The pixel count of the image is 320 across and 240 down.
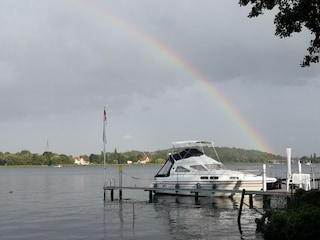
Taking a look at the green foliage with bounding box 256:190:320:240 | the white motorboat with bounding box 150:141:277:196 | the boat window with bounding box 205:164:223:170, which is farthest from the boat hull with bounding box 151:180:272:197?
the green foliage with bounding box 256:190:320:240

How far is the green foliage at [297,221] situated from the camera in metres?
18.0

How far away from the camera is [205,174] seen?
4172cm

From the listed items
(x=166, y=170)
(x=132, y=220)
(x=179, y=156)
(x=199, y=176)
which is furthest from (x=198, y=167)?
(x=132, y=220)

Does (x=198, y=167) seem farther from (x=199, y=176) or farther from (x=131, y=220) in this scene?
(x=131, y=220)

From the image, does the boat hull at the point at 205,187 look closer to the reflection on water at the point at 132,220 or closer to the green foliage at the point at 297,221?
the reflection on water at the point at 132,220

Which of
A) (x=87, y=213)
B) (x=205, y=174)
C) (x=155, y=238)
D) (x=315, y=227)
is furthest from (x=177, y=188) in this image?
(x=315, y=227)

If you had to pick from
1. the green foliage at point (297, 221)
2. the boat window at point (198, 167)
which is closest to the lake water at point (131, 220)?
the green foliage at point (297, 221)

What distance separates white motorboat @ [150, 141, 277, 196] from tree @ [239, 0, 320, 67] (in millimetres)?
23865

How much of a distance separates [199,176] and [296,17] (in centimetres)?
2835

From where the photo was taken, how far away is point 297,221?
18.0 metres

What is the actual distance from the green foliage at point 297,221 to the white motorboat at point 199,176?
18.3 m

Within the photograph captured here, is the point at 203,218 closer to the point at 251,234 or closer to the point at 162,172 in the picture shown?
the point at 251,234

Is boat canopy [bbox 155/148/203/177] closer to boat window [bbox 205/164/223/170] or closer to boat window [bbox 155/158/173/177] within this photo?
boat window [bbox 155/158/173/177]

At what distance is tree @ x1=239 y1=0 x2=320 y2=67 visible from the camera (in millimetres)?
14781
